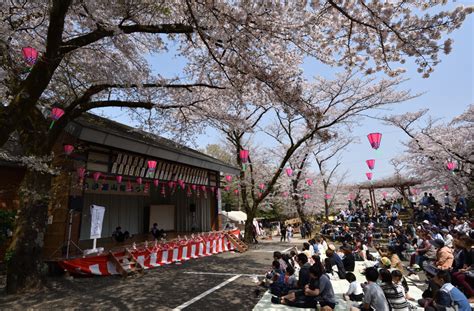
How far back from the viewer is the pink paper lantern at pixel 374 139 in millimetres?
11297

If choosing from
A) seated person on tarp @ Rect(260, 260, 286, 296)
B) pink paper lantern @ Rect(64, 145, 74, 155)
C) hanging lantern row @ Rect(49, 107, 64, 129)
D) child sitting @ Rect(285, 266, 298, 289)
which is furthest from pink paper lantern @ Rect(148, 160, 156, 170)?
child sitting @ Rect(285, 266, 298, 289)

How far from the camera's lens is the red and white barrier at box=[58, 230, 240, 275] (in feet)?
27.9

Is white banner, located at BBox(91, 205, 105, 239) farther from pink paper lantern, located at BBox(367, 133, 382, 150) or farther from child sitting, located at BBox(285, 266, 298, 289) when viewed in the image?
pink paper lantern, located at BBox(367, 133, 382, 150)

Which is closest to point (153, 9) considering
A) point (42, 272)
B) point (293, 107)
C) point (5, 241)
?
point (293, 107)

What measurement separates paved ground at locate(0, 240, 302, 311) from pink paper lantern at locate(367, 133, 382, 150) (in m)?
6.61

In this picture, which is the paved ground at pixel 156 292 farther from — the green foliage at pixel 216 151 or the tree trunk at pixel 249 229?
Answer: the green foliage at pixel 216 151

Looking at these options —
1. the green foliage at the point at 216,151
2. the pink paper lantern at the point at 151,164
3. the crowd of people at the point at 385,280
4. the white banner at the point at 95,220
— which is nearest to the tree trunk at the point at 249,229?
the crowd of people at the point at 385,280

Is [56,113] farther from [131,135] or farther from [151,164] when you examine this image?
[151,164]

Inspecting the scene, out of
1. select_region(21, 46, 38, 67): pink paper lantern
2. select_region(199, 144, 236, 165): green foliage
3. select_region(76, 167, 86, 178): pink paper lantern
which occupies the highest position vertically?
select_region(199, 144, 236, 165): green foliage

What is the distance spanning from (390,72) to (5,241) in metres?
11.9

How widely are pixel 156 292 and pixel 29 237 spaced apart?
3416mm

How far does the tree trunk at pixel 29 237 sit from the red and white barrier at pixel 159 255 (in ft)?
4.22

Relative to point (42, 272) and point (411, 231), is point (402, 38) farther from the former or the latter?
point (411, 231)

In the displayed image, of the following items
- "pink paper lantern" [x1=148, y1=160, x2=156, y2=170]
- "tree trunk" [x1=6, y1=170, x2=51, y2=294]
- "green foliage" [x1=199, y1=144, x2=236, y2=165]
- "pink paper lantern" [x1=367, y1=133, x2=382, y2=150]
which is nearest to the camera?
"tree trunk" [x1=6, y1=170, x2=51, y2=294]
